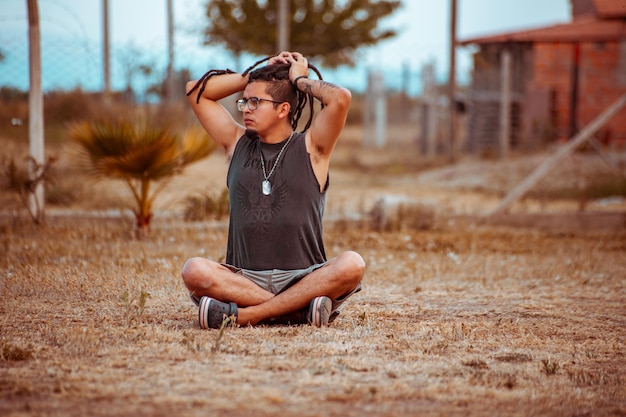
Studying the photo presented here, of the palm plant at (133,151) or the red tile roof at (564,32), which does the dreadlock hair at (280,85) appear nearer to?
the palm plant at (133,151)

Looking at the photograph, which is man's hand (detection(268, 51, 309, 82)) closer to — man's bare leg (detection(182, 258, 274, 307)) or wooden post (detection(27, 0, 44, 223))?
man's bare leg (detection(182, 258, 274, 307))

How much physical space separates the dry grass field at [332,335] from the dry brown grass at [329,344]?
0.04ft

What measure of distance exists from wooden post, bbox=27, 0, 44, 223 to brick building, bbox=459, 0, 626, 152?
1087 centimetres

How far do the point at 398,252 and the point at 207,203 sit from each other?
2.18 m

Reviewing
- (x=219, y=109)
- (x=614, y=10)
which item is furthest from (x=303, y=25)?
(x=219, y=109)

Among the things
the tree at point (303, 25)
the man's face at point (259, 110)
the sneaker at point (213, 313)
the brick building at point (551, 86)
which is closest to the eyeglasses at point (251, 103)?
the man's face at point (259, 110)

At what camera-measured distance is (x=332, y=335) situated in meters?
4.50

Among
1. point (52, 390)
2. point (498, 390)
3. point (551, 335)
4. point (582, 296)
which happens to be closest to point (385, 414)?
point (498, 390)

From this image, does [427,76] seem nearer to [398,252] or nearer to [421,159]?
[421,159]

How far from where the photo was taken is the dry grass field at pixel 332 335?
11.1ft

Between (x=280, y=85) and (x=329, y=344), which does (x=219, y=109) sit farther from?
(x=329, y=344)

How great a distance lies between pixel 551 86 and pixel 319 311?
54.9ft

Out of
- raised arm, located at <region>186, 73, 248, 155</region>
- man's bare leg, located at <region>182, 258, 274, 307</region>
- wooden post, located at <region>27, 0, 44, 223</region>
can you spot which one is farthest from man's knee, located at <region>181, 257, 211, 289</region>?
wooden post, located at <region>27, 0, 44, 223</region>

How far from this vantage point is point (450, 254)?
7.76 meters
